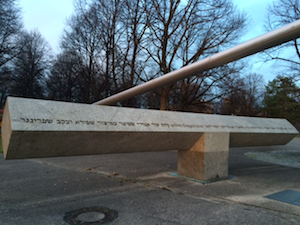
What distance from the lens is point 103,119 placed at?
4.91 m

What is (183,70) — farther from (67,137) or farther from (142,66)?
(142,66)

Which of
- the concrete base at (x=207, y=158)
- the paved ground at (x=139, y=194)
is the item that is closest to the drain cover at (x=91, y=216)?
the paved ground at (x=139, y=194)

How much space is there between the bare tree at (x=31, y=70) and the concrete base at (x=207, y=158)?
30.2m

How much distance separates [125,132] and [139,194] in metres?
1.22

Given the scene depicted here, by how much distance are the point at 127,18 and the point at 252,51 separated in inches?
418

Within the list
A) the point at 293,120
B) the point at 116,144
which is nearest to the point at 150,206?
the point at 116,144

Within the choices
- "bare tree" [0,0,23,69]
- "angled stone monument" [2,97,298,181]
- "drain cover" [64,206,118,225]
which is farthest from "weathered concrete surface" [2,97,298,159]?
"bare tree" [0,0,23,69]

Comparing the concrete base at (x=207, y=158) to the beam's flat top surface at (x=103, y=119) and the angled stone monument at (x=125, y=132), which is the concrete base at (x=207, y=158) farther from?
the beam's flat top surface at (x=103, y=119)

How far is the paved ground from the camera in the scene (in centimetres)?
399

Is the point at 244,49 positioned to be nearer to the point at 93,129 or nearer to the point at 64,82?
the point at 93,129

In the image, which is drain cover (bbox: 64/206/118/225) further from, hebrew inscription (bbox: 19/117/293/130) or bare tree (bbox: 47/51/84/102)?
bare tree (bbox: 47/51/84/102)

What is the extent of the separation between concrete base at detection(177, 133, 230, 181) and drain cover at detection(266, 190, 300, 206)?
1444 millimetres

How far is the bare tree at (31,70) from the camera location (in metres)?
32.9

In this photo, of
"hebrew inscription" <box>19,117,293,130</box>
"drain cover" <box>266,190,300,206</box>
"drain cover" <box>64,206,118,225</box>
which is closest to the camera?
"drain cover" <box>64,206,118,225</box>
